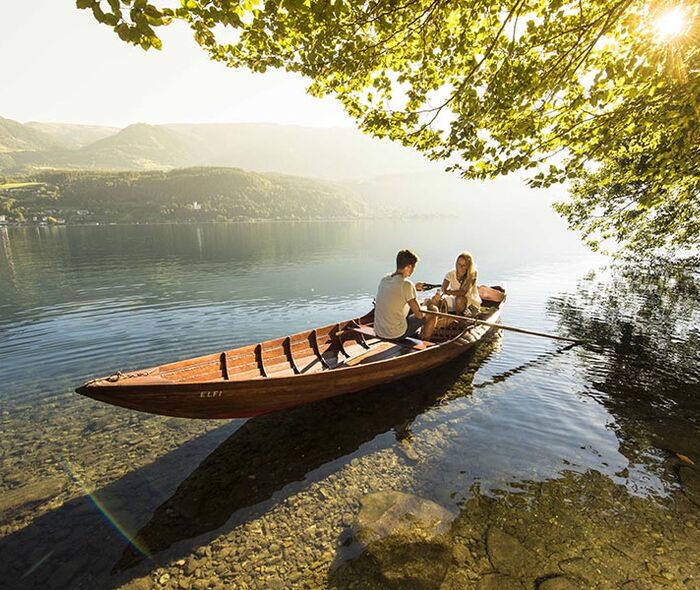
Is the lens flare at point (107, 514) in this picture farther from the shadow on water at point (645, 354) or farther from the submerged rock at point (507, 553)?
the shadow on water at point (645, 354)

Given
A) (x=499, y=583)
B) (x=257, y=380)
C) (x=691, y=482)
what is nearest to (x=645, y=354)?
(x=691, y=482)

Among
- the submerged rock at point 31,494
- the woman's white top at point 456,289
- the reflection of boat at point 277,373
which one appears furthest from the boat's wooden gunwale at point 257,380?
the submerged rock at point 31,494

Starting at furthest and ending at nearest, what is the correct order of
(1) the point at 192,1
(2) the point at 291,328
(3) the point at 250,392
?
(2) the point at 291,328
(3) the point at 250,392
(1) the point at 192,1

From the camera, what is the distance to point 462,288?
14.3 meters

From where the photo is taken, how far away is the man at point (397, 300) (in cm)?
1028

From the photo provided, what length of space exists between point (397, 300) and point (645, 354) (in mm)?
12028

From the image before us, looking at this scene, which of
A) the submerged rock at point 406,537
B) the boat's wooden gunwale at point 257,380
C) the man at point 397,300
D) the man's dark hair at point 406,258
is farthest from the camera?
the man at point 397,300

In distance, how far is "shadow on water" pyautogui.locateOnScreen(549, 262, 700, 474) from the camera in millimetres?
9812

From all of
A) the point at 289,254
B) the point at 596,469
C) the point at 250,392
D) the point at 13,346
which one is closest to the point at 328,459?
the point at 250,392

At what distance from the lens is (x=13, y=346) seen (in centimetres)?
1595

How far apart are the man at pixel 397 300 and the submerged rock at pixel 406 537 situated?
5267 millimetres

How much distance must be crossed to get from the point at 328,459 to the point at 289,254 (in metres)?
50.4

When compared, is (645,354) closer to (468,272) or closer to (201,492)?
(468,272)

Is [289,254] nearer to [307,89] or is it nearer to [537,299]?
[537,299]
